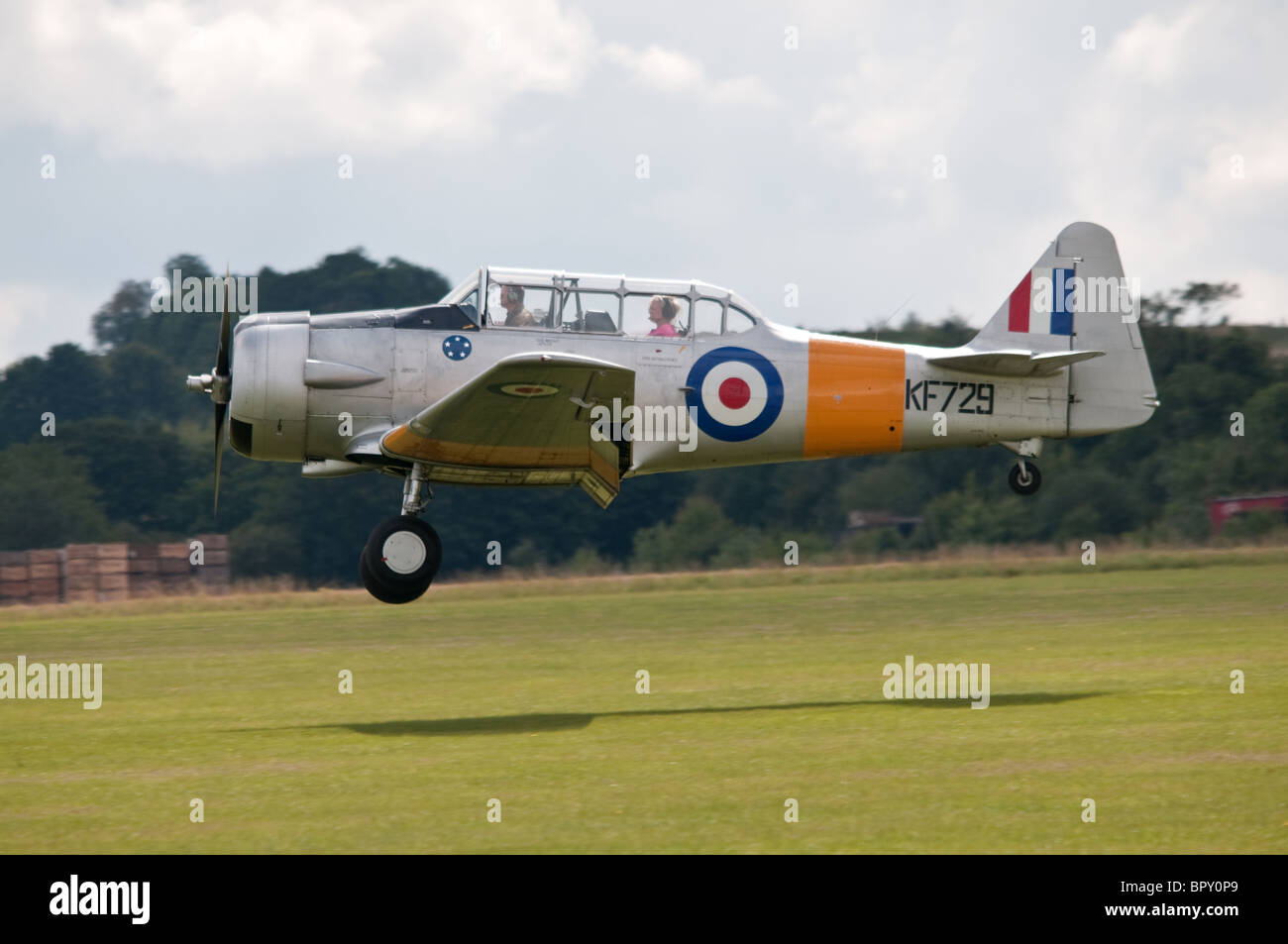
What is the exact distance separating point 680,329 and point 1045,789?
18.4ft

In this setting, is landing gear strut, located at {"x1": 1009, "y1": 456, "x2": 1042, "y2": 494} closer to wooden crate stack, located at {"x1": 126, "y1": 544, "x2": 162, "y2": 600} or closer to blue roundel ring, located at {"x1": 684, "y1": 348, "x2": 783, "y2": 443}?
blue roundel ring, located at {"x1": 684, "y1": 348, "x2": 783, "y2": 443}

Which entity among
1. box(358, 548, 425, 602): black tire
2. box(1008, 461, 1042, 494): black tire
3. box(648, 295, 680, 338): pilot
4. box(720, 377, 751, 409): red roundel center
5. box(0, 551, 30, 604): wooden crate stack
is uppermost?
box(648, 295, 680, 338): pilot

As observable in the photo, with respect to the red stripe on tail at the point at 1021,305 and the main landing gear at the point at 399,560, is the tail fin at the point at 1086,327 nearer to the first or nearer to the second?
the red stripe on tail at the point at 1021,305

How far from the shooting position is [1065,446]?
4150cm

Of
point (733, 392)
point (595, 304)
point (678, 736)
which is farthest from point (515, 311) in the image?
point (678, 736)

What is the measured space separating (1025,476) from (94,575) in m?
25.5

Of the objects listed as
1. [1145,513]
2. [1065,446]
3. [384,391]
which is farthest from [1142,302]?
[384,391]

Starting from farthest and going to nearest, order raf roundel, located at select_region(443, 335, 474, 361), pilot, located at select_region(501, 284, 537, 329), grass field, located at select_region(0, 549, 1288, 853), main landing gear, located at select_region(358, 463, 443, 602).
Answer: pilot, located at select_region(501, 284, 537, 329), raf roundel, located at select_region(443, 335, 474, 361), main landing gear, located at select_region(358, 463, 443, 602), grass field, located at select_region(0, 549, 1288, 853)

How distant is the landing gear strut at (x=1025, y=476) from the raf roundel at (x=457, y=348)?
5014mm

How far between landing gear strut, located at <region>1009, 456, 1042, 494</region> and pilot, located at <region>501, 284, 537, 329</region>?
15.1 feet

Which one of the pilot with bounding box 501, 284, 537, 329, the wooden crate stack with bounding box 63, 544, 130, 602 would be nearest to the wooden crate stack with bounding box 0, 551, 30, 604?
the wooden crate stack with bounding box 63, 544, 130, 602

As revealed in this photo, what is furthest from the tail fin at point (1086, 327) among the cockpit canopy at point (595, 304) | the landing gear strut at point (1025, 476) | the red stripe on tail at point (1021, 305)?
the cockpit canopy at point (595, 304)

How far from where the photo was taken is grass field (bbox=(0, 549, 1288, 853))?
7.62 metres

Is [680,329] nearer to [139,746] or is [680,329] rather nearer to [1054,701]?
[1054,701]
